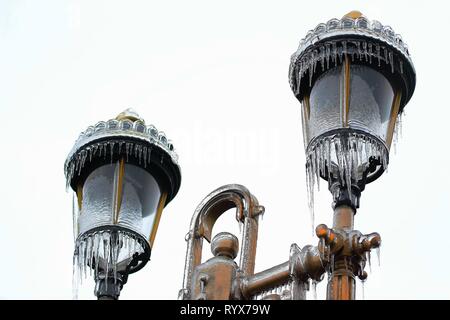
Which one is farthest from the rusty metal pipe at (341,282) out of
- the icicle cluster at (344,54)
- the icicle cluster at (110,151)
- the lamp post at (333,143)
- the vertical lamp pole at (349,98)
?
the icicle cluster at (110,151)

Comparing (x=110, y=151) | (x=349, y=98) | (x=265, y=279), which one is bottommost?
(x=265, y=279)

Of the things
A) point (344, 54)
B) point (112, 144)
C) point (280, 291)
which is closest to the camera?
point (280, 291)

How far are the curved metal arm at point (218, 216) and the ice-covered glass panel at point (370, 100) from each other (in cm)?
93

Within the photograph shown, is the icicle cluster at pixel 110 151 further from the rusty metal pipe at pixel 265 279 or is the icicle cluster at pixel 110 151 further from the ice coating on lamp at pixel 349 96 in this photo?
the rusty metal pipe at pixel 265 279

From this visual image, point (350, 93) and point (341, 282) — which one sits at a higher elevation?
point (350, 93)

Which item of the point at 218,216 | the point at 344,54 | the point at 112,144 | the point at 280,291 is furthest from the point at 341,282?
the point at 112,144

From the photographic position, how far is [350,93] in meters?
9.23

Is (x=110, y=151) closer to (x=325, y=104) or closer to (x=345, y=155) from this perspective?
(x=325, y=104)

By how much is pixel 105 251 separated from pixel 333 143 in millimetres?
1928

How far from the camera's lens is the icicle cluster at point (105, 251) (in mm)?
10250

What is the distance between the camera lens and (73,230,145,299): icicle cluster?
33.6 ft

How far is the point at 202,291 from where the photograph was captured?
920cm
